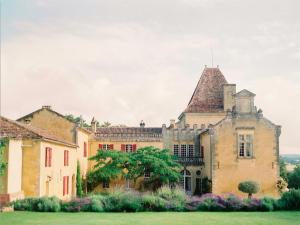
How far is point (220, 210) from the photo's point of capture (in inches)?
1106

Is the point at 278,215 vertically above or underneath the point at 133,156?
underneath

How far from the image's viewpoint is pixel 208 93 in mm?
51594

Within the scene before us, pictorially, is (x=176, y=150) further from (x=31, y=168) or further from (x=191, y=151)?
(x=31, y=168)

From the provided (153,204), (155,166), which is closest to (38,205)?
(153,204)

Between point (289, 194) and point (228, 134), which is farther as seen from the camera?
point (228, 134)

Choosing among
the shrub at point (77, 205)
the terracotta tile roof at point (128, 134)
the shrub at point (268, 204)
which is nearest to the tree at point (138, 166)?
the terracotta tile roof at point (128, 134)

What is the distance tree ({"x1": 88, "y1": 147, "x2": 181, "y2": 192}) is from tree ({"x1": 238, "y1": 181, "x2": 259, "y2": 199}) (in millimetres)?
5919

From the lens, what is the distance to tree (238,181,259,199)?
4044 centimetres

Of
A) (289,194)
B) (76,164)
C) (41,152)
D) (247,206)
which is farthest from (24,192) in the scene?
(289,194)

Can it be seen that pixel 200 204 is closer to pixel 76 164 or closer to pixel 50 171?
pixel 50 171

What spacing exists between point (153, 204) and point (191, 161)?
59.2 ft

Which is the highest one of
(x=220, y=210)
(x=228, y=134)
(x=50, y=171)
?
(x=228, y=134)

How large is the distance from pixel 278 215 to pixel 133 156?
770 inches

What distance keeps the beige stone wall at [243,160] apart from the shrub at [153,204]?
49.6 ft
